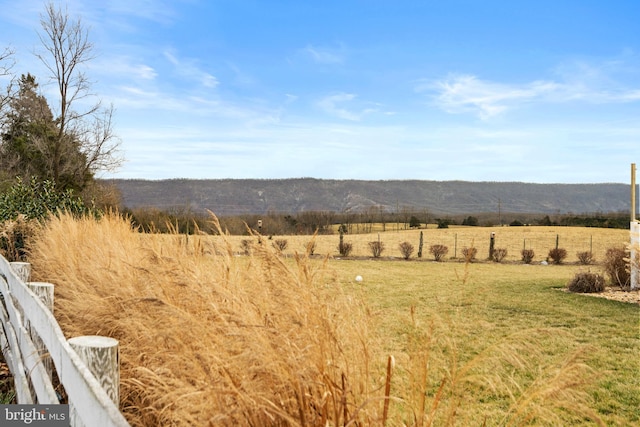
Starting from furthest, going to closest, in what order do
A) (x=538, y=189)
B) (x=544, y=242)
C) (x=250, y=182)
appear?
1. (x=538, y=189)
2. (x=250, y=182)
3. (x=544, y=242)

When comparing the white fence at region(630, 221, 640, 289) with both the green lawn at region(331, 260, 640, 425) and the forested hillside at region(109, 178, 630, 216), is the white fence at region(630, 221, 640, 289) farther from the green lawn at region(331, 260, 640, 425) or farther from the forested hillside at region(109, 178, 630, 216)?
the forested hillside at region(109, 178, 630, 216)

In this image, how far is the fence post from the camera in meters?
1.84

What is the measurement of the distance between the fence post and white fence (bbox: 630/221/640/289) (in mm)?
10256

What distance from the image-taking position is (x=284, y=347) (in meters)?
1.74

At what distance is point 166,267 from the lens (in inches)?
130

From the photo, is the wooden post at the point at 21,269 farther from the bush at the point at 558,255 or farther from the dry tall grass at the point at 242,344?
the bush at the point at 558,255

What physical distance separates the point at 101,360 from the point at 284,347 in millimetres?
684

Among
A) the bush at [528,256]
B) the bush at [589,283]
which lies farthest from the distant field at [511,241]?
the bush at [589,283]

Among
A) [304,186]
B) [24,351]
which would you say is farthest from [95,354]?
[304,186]

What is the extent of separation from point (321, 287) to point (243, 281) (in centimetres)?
80

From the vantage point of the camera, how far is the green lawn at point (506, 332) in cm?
219

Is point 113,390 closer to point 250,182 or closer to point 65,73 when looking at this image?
point 65,73

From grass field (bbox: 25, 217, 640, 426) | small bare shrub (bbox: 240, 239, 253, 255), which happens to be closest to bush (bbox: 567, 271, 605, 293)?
grass field (bbox: 25, 217, 640, 426)

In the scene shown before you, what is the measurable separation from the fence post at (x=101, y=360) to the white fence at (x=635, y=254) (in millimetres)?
10256
